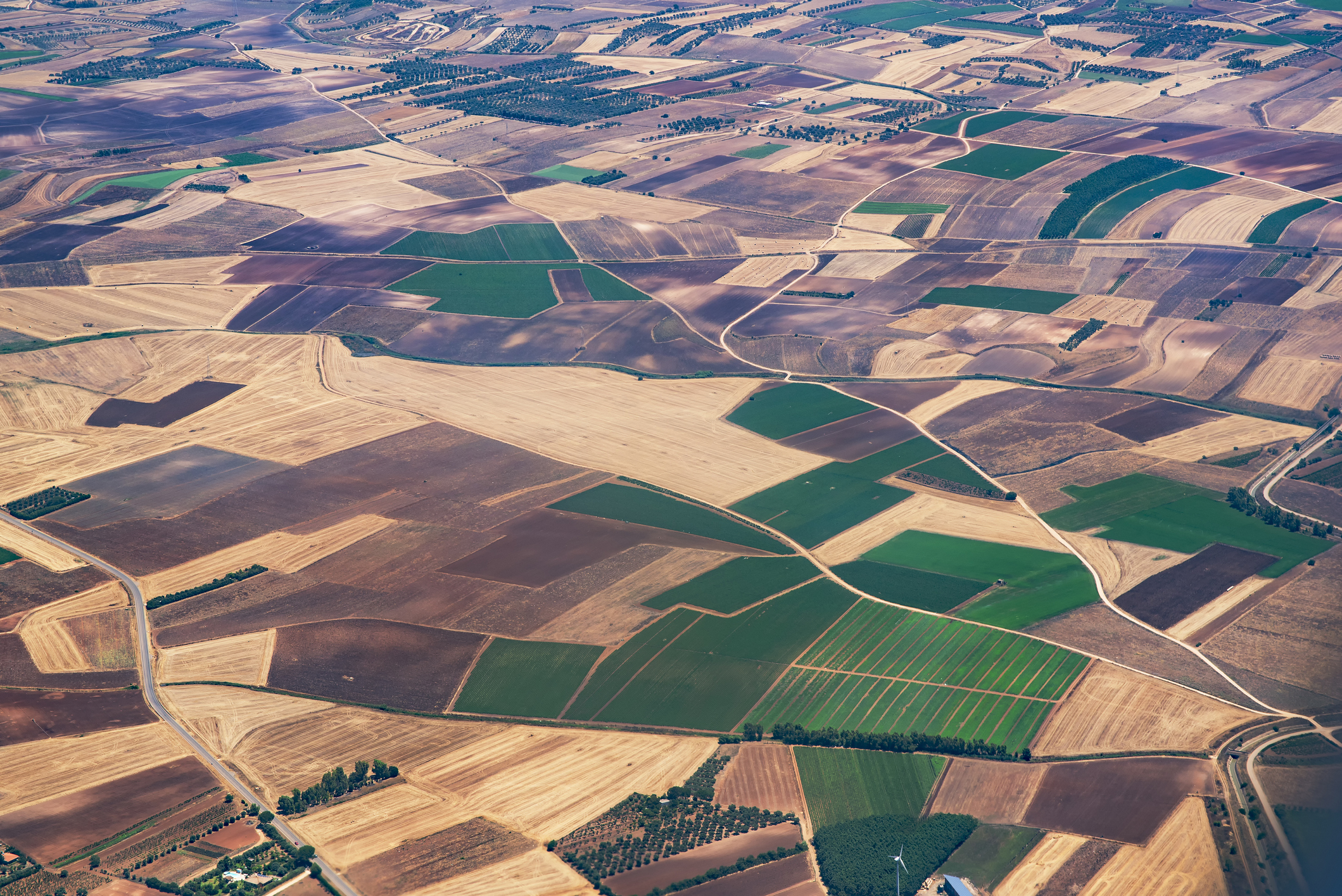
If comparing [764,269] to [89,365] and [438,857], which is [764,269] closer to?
[89,365]

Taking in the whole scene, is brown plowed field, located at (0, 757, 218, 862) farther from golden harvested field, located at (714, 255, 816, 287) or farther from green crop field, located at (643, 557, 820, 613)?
golden harvested field, located at (714, 255, 816, 287)

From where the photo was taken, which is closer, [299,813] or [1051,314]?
[299,813]

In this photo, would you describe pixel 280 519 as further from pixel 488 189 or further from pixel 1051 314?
pixel 488 189

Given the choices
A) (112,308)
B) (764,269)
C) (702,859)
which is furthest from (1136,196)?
(112,308)

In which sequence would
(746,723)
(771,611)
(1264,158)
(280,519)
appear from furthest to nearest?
1. (1264,158)
2. (280,519)
3. (771,611)
4. (746,723)

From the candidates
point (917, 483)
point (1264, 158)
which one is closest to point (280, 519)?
point (917, 483)

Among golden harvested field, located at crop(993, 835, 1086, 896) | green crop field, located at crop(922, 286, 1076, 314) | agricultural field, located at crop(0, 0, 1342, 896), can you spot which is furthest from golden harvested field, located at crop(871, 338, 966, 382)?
golden harvested field, located at crop(993, 835, 1086, 896)

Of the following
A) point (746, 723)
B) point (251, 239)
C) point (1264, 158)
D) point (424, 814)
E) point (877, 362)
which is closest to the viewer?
point (424, 814)
